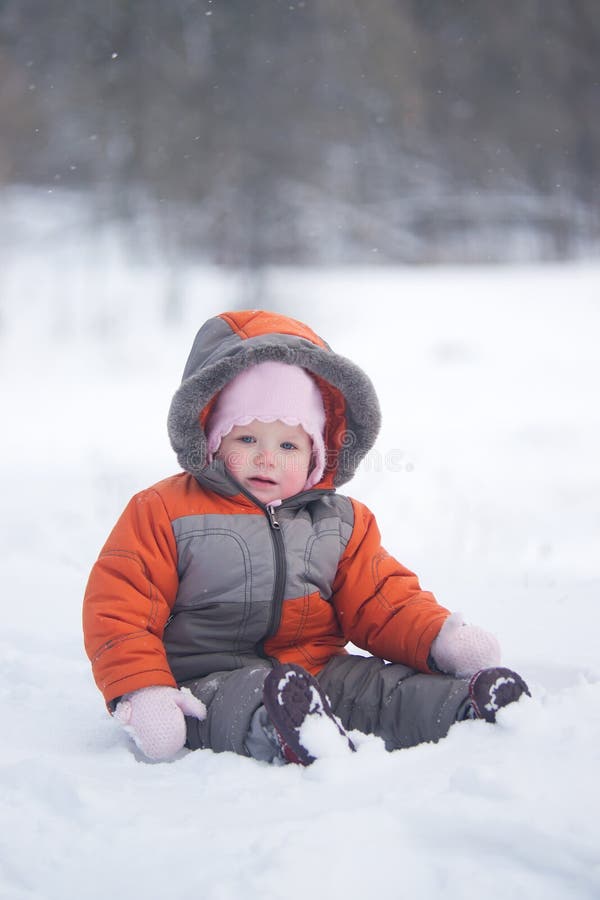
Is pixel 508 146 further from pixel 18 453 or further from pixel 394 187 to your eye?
pixel 18 453

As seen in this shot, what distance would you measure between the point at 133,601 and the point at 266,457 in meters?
0.50

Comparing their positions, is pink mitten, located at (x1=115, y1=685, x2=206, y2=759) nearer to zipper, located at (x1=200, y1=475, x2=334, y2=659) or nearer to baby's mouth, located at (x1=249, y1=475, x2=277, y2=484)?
zipper, located at (x1=200, y1=475, x2=334, y2=659)

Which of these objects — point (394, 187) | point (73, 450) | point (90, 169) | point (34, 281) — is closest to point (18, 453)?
point (73, 450)

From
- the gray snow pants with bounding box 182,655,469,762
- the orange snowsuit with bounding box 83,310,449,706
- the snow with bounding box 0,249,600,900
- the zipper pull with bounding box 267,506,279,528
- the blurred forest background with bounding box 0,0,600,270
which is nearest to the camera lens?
the snow with bounding box 0,249,600,900

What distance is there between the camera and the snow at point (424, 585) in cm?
132

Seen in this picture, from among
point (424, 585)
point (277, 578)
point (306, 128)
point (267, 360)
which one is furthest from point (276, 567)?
point (306, 128)

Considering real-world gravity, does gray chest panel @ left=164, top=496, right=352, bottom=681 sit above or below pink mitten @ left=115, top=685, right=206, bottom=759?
above

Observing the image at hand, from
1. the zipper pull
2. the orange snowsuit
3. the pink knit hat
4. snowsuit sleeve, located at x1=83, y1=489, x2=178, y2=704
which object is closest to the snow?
snowsuit sleeve, located at x1=83, y1=489, x2=178, y2=704

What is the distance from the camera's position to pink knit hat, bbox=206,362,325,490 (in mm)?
2229

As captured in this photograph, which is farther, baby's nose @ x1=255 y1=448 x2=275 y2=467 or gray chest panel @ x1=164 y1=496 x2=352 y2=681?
baby's nose @ x1=255 y1=448 x2=275 y2=467

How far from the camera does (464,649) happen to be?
2.07 meters

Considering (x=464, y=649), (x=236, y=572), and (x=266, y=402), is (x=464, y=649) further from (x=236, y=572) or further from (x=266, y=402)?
(x=266, y=402)

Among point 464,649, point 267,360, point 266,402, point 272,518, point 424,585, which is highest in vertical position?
point 267,360

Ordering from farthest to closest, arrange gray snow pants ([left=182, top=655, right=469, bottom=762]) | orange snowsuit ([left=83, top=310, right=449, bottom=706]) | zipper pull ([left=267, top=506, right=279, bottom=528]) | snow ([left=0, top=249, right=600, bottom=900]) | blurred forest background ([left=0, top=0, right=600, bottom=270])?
blurred forest background ([left=0, top=0, right=600, bottom=270]) < zipper pull ([left=267, top=506, right=279, bottom=528]) < orange snowsuit ([left=83, top=310, right=449, bottom=706]) < gray snow pants ([left=182, top=655, right=469, bottom=762]) < snow ([left=0, top=249, right=600, bottom=900])
